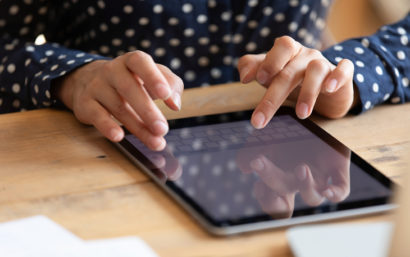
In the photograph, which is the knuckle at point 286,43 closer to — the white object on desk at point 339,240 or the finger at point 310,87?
the finger at point 310,87

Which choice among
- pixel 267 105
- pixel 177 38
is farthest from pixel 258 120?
pixel 177 38

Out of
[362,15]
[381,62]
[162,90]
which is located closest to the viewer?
[162,90]

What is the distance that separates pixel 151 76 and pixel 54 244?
263 millimetres

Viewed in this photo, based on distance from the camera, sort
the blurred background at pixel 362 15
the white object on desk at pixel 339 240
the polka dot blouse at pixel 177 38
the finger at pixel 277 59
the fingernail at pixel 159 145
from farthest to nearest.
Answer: the blurred background at pixel 362 15 < the polka dot blouse at pixel 177 38 < the finger at pixel 277 59 < the fingernail at pixel 159 145 < the white object on desk at pixel 339 240

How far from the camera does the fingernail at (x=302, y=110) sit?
29.3 inches

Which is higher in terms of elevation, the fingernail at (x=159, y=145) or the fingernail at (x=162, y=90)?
the fingernail at (x=162, y=90)

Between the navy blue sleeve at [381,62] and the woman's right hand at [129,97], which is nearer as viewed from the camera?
the woman's right hand at [129,97]

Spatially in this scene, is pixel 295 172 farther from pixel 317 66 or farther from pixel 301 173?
pixel 317 66

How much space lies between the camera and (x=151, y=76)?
2.26 ft

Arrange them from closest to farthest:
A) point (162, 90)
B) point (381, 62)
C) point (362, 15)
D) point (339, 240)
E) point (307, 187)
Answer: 1. point (339, 240)
2. point (307, 187)
3. point (162, 90)
4. point (381, 62)
5. point (362, 15)

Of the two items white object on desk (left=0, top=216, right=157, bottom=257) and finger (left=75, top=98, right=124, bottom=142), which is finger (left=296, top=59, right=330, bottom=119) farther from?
white object on desk (left=0, top=216, right=157, bottom=257)

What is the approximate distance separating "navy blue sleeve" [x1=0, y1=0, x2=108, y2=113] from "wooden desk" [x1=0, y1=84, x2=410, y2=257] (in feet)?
0.21

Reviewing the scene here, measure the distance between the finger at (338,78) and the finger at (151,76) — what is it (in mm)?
201

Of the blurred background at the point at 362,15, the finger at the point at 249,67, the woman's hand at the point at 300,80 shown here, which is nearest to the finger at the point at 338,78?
the woman's hand at the point at 300,80
